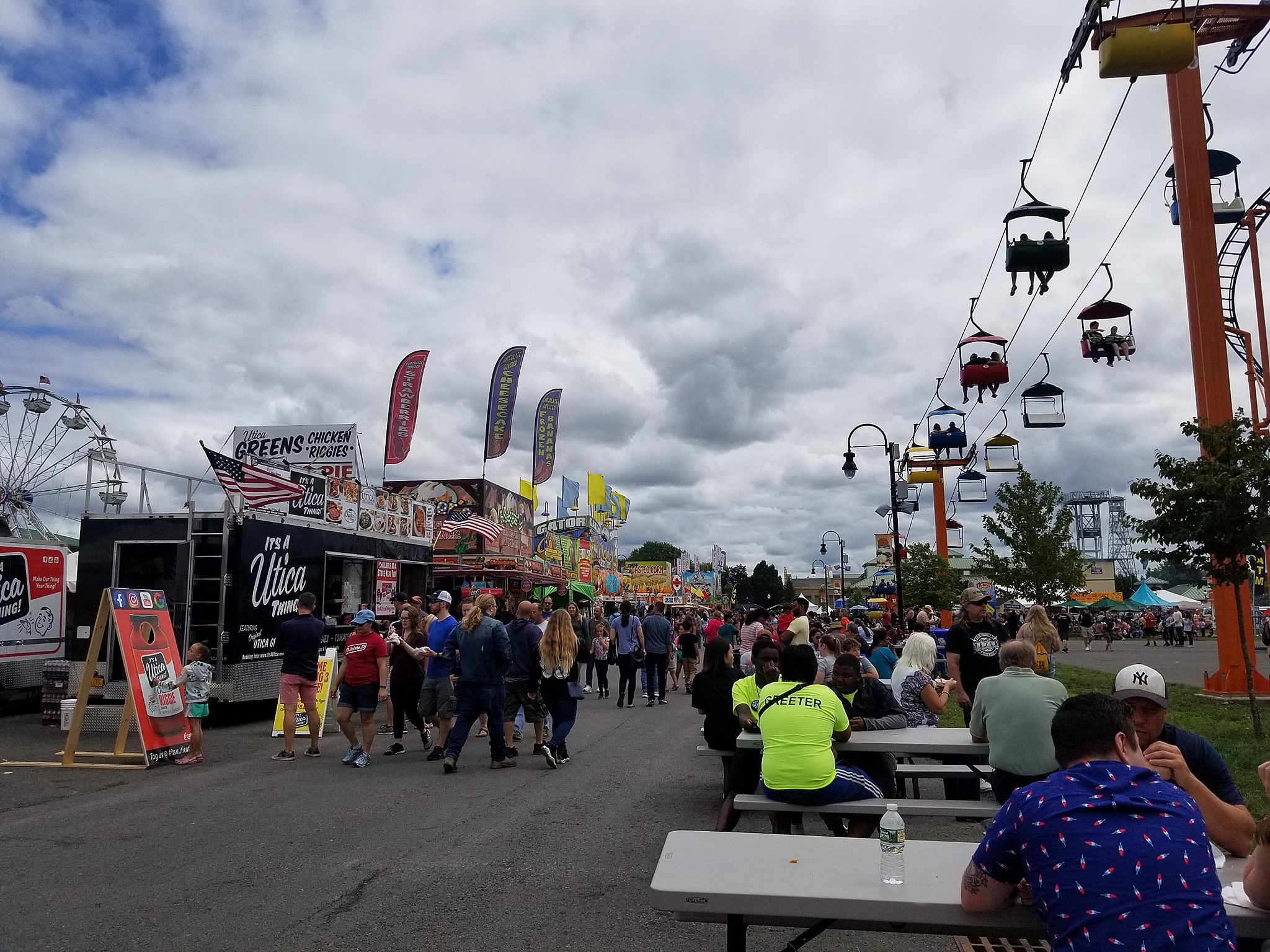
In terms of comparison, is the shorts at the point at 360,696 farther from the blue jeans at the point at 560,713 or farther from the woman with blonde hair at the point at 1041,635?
the woman with blonde hair at the point at 1041,635

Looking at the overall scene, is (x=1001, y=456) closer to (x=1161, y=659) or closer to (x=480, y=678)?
(x=480, y=678)

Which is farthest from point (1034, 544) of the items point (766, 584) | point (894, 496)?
point (766, 584)

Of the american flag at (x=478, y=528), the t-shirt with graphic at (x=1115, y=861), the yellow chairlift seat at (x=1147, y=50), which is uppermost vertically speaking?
the yellow chairlift seat at (x=1147, y=50)

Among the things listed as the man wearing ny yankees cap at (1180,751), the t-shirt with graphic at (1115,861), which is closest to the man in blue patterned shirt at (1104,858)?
the t-shirt with graphic at (1115,861)

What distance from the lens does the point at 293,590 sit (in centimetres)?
Answer: 1358

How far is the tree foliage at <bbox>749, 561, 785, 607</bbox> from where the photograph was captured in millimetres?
142325

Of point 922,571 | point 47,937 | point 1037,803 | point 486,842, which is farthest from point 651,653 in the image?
point 922,571

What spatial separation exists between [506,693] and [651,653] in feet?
21.8

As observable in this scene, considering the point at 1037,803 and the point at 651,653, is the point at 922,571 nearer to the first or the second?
the point at 651,653

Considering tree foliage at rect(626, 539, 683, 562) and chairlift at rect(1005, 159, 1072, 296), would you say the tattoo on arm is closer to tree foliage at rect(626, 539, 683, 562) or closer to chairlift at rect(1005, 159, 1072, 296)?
chairlift at rect(1005, 159, 1072, 296)

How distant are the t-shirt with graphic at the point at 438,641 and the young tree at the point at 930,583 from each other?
28.0 metres

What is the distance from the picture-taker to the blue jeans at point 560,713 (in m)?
9.77

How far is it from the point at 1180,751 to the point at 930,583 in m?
36.3

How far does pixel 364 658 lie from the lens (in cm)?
986
